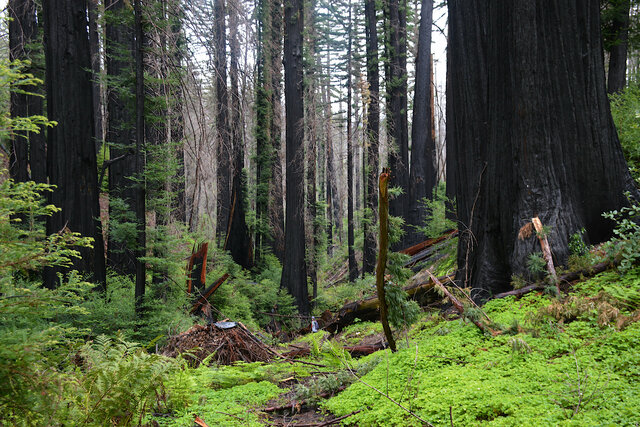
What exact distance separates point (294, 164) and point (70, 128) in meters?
7.45

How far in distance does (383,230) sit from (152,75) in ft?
19.1

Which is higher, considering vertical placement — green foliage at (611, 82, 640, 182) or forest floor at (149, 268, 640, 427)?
green foliage at (611, 82, 640, 182)

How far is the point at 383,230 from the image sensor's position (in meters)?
2.89

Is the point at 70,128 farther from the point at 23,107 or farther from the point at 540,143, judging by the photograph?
the point at 540,143

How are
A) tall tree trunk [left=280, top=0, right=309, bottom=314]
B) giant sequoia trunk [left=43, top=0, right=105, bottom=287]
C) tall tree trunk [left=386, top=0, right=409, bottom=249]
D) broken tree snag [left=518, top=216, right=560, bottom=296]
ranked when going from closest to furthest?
broken tree snag [left=518, top=216, right=560, bottom=296]
giant sequoia trunk [left=43, top=0, right=105, bottom=287]
tall tree trunk [left=280, top=0, right=309, bottom=314]
tall tree trunk [left=386, top=0, right=409, bottom=249]

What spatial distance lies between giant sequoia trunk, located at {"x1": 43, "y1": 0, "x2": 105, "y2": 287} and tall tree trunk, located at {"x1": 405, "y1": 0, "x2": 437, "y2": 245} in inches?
453

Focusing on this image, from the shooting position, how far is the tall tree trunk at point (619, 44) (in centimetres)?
839

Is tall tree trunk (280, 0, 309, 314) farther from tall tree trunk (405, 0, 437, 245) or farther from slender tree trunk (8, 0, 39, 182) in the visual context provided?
slender tree trunk (8, 0, 39, 182)

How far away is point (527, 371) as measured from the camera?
2672mm

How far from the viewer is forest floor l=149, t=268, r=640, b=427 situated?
2260 mm

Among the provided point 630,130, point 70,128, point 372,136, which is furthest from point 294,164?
point 630,130

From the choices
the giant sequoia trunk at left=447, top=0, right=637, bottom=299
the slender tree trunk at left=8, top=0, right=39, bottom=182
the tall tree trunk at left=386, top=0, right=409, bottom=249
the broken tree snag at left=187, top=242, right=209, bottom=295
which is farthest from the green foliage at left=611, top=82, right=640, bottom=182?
the slender tree trunk at left=8, top=0, right=39, bottom=182

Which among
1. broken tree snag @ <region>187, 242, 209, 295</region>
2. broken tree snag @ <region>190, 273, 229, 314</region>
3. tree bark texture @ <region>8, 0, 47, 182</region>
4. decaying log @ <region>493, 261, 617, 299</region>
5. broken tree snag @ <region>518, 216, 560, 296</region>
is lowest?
broken tree snag @ <region>190, 273, 229, 314</region>

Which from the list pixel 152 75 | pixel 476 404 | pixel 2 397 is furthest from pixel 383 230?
pixel 152 75
